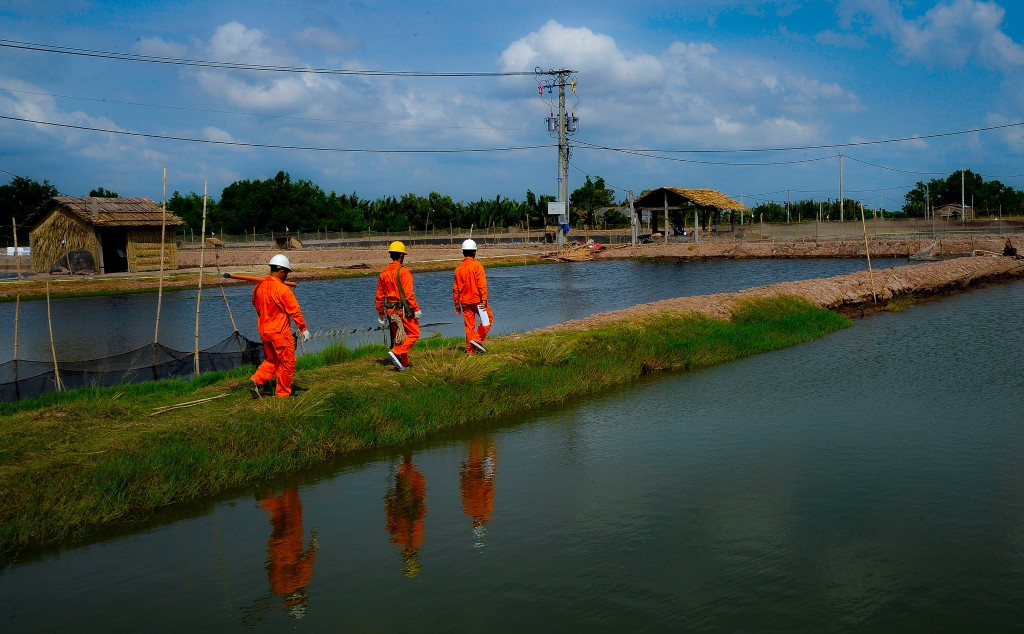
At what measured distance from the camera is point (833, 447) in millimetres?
9320

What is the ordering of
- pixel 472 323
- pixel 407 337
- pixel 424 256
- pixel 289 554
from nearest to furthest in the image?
pixel 289 554, pixel 407 337, pixel 472 323, pixel 424 256

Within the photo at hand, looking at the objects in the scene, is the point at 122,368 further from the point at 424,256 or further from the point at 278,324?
the point at 424,256

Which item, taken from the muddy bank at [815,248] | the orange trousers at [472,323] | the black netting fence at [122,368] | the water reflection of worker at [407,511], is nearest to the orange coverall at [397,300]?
the orange trousers at [472,323]

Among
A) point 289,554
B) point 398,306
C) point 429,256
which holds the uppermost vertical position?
point 429,256

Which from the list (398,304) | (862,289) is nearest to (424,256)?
(862,289)

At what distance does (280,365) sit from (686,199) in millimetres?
47165

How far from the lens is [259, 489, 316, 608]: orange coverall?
623 cm

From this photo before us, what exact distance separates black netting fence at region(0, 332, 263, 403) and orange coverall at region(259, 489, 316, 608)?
5.19 m

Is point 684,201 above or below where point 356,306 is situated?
above

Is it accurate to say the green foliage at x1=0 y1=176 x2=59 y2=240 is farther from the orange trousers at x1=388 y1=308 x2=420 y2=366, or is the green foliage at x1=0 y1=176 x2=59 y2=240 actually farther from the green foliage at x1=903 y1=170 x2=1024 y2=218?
the green foliage at x1=903 y1=170 x2=1024 y2=218

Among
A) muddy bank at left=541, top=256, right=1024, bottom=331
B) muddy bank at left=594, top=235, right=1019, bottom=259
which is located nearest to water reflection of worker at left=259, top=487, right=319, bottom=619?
muddy bank at left=541, top=256, right=1024, bottom=331

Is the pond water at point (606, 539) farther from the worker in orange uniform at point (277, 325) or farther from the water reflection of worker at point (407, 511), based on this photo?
the worker in orange uniform at point (277, 325)

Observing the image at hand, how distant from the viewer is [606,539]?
6828mm

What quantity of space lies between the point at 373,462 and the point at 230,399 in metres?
2.00
